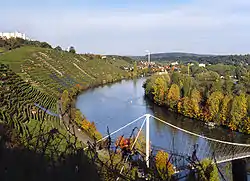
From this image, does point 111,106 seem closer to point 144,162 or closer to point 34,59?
point 34,59

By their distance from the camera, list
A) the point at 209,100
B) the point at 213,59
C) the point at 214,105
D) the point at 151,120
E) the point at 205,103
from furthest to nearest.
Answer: the point at 213,59
the point at 205,103
the point at 209,100
the point at 214,105
the point at 151,120

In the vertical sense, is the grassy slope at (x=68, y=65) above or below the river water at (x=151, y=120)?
above

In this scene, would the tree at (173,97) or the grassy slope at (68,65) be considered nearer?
the tree at (173,97)

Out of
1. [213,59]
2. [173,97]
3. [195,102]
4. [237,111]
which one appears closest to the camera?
[237,111]

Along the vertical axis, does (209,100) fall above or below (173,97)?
above

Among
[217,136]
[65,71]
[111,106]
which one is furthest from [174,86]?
[65,71]

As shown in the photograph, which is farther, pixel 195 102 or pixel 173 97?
pixel 173 97

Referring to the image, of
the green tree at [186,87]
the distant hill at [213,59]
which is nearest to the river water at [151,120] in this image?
the green tree at [186,87]

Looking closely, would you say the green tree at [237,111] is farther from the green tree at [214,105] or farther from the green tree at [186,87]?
the green tree at [186,87]

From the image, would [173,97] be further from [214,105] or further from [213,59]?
[213,59]

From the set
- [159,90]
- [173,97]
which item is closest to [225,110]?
[173,97]

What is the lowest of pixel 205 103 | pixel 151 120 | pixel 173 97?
pixel 151 120
